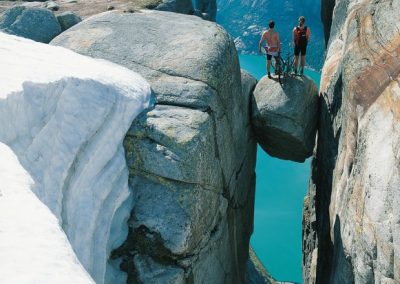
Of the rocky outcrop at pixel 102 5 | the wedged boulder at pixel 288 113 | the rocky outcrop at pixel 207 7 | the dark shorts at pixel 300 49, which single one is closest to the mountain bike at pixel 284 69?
the wedged boulder at pixel 288 113

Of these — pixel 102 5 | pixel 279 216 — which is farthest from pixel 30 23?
pixel 102 5

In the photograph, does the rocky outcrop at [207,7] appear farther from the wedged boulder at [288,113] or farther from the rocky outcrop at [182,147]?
the rocky outcrop at [182,147]

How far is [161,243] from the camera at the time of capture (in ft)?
31.4

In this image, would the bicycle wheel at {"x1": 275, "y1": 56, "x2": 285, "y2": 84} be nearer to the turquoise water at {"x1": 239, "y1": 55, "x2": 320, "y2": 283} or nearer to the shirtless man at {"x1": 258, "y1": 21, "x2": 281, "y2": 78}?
the shirtless man at {"x1": 258, "y1": 21, "x2": 281, "y2": 78}

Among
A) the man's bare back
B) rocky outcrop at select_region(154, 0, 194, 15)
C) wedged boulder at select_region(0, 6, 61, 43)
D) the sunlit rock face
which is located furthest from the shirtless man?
rocky outcrop at select_region(154, 0, 194, 15)

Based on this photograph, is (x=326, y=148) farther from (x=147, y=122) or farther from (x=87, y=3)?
(x=87, y=3)

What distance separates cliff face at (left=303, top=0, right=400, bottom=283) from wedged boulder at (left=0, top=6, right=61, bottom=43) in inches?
354

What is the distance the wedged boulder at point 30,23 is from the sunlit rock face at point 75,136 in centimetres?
560

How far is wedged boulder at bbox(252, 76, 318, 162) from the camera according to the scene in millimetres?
14406

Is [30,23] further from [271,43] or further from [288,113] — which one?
[288,113]

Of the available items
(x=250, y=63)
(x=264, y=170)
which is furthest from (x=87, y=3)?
(x=250, y=63)

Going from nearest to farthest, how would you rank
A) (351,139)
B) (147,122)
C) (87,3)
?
(147,122) < (351,139) < (87,3)

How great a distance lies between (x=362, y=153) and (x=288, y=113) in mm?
4822

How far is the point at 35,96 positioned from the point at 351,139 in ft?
21.0
